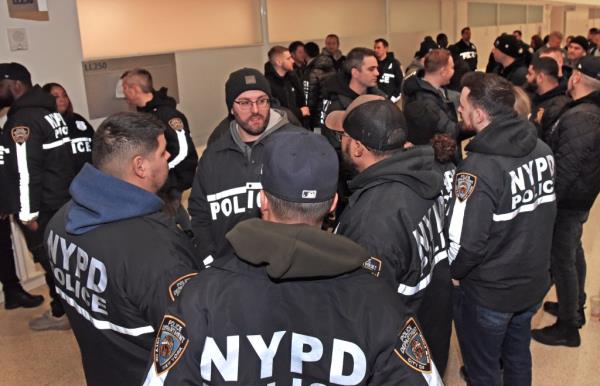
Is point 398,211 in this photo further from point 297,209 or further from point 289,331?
point 289,331

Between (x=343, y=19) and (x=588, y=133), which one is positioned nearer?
(x=588, y=133)

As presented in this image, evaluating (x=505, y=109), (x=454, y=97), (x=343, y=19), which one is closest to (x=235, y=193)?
(x=505, y=109)

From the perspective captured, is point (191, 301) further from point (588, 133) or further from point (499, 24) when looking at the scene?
point (499, 24)

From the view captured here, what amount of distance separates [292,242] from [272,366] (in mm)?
245

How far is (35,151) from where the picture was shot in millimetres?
3211

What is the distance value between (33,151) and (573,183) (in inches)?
116

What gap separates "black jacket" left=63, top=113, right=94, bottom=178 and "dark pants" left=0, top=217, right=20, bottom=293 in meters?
0.72

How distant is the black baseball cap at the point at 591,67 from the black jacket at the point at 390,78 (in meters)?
3.58

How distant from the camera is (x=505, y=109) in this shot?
7.05 ft

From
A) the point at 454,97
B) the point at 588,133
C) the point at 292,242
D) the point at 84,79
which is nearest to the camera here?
the point at 292,242

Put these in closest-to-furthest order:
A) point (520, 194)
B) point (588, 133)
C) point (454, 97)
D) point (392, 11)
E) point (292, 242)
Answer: point (292, 242)
point (520, 194)
point (588, 133)
point (454, 97)
point (392, 11)

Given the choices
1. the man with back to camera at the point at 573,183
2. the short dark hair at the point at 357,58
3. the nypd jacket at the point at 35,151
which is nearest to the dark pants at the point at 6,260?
the nypd jacket at the point at 35,151

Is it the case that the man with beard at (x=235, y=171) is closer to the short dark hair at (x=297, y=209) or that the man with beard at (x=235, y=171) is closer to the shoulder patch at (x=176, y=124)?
the shoulder patch at (x=176, y=124)

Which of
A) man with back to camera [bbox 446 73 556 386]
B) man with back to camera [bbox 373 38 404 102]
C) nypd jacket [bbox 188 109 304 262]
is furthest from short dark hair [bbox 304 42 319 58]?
man with back to camera [bbox 446 73 556 386]
